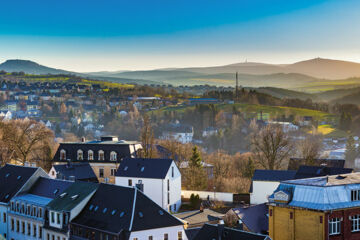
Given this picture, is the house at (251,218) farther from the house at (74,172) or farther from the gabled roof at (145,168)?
the house at (74,172)

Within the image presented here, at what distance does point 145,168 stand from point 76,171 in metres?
11.1

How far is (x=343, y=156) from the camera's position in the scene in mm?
142875

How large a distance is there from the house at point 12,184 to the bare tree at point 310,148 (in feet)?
127

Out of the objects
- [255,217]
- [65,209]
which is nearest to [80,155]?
[65,209]

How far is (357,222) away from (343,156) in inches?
3824

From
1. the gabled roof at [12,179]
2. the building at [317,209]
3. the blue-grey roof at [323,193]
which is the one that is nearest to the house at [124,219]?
the building at [317,209]

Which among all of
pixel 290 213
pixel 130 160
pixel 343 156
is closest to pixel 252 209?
pixel 290 213

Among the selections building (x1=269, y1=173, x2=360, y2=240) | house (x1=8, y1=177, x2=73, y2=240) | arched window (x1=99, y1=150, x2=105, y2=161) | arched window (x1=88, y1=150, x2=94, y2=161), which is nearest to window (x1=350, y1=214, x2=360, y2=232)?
building (x1=269, y1=173, x2=360, y2=240)

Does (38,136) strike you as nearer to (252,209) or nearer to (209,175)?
(209,175)

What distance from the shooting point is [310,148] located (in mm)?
106250

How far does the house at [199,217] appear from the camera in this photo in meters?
60.7

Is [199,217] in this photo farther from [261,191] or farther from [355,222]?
[355,222]

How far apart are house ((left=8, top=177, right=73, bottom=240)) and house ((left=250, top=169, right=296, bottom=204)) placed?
24371 mm

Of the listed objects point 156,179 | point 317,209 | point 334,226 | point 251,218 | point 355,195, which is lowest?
point 251,218
